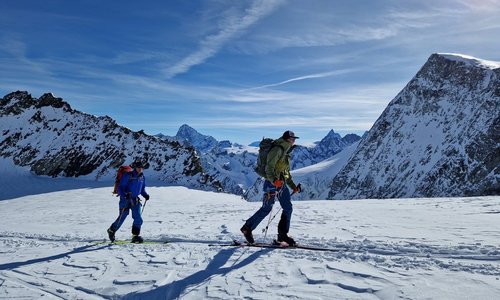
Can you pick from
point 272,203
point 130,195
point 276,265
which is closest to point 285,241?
point 272,203

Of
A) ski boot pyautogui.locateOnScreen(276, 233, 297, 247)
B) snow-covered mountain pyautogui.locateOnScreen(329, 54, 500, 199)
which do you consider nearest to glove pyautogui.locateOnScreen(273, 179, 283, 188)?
ski boot pyautogui.locateOnScreen(276, 233, 297, 247)

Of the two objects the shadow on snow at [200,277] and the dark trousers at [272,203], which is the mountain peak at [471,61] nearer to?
the dark trousers at [272,203]

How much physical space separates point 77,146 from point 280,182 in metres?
54.9

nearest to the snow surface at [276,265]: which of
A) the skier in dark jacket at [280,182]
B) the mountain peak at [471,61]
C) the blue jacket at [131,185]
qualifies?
the skier in dark jacket at [280,182]

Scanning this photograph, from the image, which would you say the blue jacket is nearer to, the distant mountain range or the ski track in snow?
the ski track in snow

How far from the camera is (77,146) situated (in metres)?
56.9

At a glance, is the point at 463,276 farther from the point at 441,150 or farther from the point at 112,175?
the point at 441,150

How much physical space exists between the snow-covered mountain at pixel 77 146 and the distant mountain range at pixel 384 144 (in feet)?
0.46

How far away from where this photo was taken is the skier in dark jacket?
8.24m

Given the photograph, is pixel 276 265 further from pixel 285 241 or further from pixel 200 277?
pixel 285 241

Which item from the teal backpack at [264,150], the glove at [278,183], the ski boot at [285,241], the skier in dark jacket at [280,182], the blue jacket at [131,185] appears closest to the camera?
the glove at [278,183]

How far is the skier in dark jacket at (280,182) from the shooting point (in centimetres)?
824

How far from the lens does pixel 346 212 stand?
49.3ft

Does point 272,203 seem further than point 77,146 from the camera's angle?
No
